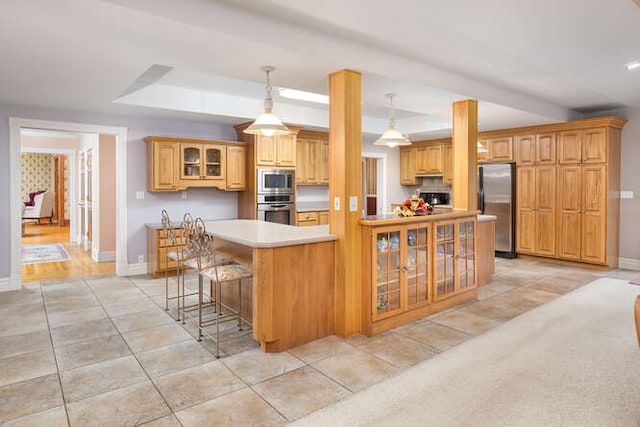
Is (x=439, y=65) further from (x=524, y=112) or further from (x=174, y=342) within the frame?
(x=174, y=342)

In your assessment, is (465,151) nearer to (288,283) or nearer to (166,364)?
(288,283)

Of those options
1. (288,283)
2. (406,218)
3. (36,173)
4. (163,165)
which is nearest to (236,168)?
(163,165)

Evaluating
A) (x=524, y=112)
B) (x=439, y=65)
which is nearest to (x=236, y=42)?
(x=439, y=65)

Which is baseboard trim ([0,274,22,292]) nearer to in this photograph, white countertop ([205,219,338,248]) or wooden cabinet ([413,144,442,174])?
white countertop ([205,219,338,248])

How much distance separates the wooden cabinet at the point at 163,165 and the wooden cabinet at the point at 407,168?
4.89m

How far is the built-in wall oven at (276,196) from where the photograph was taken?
6289 mm

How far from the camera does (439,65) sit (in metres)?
3.96

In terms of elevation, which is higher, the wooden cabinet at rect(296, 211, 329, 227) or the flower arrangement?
the flower arrangement

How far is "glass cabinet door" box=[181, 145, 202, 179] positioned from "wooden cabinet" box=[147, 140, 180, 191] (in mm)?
88

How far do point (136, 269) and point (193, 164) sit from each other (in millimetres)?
1738

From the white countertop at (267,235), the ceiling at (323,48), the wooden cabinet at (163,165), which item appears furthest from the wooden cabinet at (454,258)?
the wooden cabinet at (163,165)

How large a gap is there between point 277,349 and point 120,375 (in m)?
1.10

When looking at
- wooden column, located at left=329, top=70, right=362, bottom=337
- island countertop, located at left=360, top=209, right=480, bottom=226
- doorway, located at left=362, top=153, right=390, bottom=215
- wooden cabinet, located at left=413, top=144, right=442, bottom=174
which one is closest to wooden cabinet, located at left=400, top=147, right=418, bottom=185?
wooden cabinet, located at left=413, top=144, right=442, bottom=174

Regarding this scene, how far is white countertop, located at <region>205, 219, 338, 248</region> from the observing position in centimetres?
307
